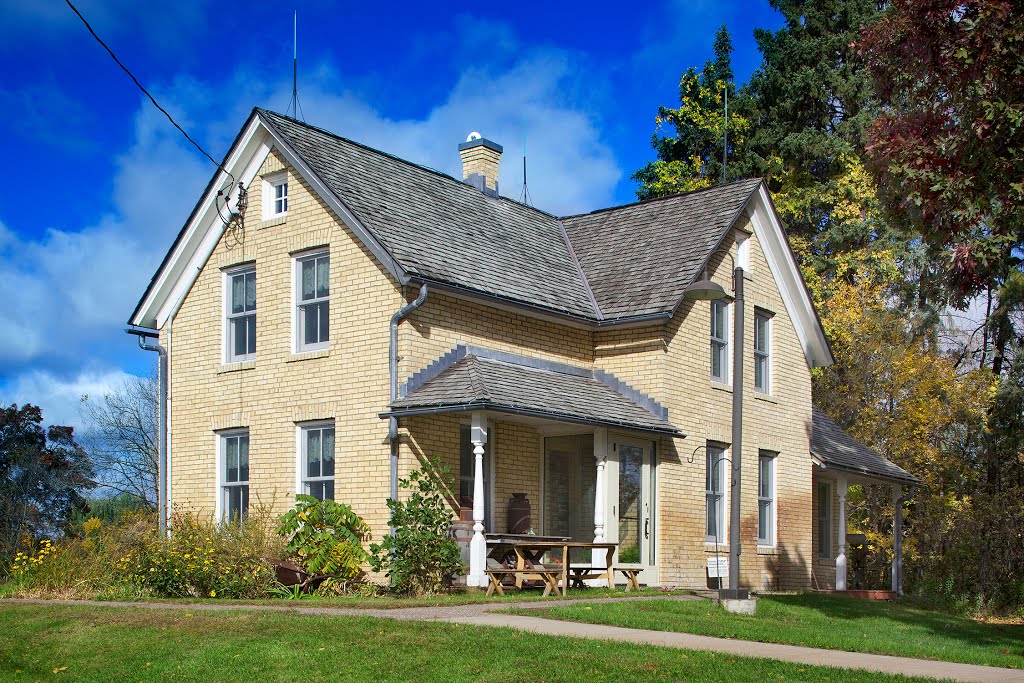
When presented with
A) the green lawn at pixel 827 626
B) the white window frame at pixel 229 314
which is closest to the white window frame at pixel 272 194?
the white window frame at pixel 229 314

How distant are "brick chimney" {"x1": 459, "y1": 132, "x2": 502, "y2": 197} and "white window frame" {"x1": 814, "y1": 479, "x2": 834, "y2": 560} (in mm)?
10194

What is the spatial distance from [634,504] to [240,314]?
7.74 meters

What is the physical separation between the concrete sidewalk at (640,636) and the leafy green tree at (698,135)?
28.4m

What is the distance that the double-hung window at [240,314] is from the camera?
20547 millimetres

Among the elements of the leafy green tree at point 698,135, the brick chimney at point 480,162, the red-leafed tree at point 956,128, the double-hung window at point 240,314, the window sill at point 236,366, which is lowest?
the window sill at point 236,366

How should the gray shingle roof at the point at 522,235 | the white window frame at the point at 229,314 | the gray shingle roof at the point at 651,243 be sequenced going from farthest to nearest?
the gray shingle roof at the point at 651,243 → the white window frame at the point at 229,314 → the gray shingle roof at the point at 522,235

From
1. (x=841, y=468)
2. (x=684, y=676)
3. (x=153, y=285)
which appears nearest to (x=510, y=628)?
(x=684, y=676)

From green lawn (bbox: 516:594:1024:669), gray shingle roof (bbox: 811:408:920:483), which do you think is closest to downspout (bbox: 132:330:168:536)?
green lawn (bbox: 516:594:1024:669)

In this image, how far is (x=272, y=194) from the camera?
20484mm

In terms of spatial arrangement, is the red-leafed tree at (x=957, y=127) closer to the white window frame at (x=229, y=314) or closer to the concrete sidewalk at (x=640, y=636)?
the concrete sidewalk at (x=640, y=636)

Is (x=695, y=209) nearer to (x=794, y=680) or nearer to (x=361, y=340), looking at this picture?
(x=361, y=340)

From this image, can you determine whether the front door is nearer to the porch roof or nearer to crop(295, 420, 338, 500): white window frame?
the porch roof

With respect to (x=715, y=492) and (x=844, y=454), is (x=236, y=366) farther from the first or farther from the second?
(x=844, y=454)

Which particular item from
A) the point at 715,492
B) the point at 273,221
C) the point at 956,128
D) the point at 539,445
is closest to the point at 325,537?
the point at 539,445
